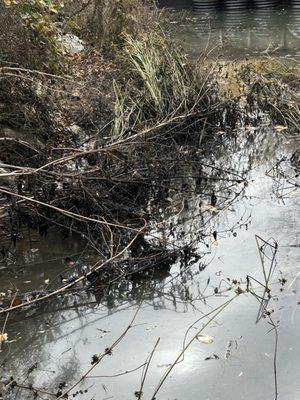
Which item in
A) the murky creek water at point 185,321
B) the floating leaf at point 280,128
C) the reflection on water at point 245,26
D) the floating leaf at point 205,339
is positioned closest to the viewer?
the murky creek water at point 185,321

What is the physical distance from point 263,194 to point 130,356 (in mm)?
2605

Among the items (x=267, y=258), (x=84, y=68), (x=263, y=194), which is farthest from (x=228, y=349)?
(x=84, y=68)

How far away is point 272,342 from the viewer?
11.8ft

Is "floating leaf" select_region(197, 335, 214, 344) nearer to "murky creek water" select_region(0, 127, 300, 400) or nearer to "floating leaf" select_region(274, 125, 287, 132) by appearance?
"murky creek water" select_region(0, 127, 300, 400)

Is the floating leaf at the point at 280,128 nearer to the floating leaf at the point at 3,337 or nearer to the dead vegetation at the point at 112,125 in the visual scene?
the dead vegetation at the point at 112,125

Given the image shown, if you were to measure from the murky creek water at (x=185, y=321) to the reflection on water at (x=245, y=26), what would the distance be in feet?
22.4

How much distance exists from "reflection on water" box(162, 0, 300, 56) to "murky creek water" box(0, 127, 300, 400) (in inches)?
268

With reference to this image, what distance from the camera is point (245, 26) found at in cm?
1619

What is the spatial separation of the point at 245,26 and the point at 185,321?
45.4 feet

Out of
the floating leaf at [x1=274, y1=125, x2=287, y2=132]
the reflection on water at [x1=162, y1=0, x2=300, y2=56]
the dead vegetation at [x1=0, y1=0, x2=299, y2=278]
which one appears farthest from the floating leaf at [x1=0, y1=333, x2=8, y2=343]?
the reflection on water at [x1=162, y1=0, x2=300, y2=56]

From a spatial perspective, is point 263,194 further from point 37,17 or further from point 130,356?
point 37,17

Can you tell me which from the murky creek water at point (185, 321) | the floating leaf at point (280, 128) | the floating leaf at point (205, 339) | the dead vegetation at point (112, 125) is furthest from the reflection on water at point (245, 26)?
the floating leaf at point (205, 339)

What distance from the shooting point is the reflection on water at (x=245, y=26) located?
13.3 m

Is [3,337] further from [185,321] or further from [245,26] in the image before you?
[245,26]
